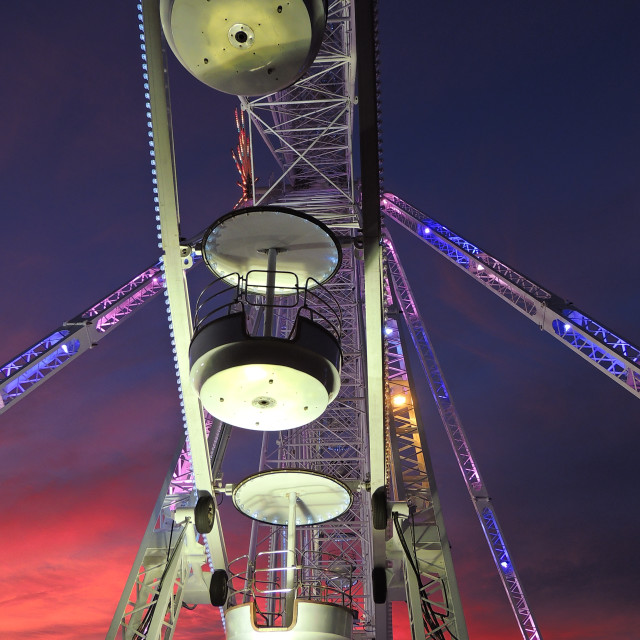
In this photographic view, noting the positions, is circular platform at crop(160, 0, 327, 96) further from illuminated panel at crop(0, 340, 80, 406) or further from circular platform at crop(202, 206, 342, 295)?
illuminated panel at crop(0, 340, 80, 406)

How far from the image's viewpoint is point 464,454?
719 inches

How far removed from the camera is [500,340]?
1248 inches

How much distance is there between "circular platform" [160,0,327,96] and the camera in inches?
217

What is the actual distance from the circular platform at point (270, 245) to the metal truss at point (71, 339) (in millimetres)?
7743

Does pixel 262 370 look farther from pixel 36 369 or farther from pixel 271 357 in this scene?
pixel 36 369

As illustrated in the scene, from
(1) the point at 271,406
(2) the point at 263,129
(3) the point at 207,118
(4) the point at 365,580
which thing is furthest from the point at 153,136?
(3) the point at 207,118

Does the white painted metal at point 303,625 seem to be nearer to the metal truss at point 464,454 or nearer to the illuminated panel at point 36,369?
the illuminated panel at point 36,369

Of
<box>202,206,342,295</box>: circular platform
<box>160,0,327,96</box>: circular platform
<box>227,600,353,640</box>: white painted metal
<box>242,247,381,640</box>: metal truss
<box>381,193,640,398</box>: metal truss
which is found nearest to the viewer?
<box>160,0,327,96</box>: circular platform

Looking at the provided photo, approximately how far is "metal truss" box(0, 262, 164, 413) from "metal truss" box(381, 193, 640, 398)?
6.71m

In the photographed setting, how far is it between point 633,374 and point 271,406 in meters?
7.28

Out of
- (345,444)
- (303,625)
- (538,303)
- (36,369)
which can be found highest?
(345,444)

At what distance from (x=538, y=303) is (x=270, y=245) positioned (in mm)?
7548

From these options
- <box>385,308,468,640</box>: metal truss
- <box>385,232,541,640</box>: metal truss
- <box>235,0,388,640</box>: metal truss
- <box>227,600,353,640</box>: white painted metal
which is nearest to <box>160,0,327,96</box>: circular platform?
<box>227,600,353,640</box>: white painted metal

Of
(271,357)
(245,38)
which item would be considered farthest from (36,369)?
(245,38)
